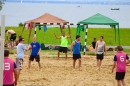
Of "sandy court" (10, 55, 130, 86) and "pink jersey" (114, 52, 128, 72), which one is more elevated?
"pink jersey" (114, 52, 128, 72)

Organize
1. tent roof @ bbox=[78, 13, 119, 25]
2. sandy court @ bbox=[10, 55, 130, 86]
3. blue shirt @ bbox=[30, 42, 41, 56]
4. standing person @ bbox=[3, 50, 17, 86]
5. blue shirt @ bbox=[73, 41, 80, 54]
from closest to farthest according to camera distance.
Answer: standing person @ bbox=[3, 50, 17, 86]
sandy court @ bbox=[10, 55, 130, 86]
blue shirt @ bbox=[30, 42, 41, 56]
blue shirt @ bbox=[73, 41, 80, 54]
tent roof @ bbox=[78, 13, 119, 25]

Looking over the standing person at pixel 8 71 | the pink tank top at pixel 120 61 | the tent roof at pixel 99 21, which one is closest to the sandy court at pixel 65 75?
the pink tank top at pixel 120 61

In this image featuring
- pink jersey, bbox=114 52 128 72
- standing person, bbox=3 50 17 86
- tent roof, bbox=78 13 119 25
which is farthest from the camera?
tent roof, bbox=78 13 119 25

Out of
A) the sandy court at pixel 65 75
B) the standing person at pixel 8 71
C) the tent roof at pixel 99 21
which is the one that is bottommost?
the sandy court at pixel 65 75

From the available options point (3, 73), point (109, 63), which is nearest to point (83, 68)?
point (109, 63)

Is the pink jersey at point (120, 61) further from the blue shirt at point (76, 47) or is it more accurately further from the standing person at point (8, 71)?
the blue shirt at point (76, 47)

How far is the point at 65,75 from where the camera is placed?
56.6 feet

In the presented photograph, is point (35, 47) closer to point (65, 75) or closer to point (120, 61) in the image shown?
point (65, 75)

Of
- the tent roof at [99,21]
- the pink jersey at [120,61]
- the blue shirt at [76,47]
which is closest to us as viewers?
the pink jersey at [120,61]

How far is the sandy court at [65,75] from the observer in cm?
1534

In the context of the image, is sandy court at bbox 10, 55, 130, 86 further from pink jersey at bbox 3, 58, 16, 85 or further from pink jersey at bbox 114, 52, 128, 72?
pink jersey at bbox 3, 58, 16, 85

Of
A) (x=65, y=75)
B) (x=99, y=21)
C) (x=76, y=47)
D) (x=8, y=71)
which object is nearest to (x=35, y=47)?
(x=65, y=75)

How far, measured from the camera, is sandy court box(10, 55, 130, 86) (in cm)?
1534

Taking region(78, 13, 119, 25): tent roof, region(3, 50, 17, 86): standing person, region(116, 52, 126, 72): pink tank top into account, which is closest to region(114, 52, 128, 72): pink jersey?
region(116, 52, 126, 72): pink tank top
